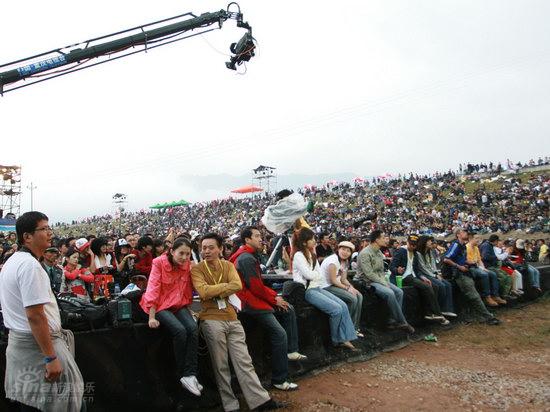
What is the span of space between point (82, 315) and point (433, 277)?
21.1ft

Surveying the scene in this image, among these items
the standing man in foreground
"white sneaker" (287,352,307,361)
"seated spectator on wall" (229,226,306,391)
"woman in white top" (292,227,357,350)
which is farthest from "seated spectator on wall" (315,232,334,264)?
the standing man in foreground

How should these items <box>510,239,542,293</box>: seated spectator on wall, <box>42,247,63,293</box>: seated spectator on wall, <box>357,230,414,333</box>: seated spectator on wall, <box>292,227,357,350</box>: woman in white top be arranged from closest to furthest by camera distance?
1. <box>42,247,63,293</box>: seated spectator on wall
2. <box>292,227,357,350</box>: woman in white top
3. <box>357,230,414,333</box>: seated spectator on wall
4. <box>510,239,542,293</box>: seated spectator on wall

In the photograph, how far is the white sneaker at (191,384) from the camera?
4.17 metres

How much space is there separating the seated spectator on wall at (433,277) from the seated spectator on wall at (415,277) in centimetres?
9

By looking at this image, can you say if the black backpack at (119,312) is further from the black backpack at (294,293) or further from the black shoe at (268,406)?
the black backpack at (294,293)

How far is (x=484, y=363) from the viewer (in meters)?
6.08

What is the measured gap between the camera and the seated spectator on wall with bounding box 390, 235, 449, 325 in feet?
26.1

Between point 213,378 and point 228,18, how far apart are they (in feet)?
29.8

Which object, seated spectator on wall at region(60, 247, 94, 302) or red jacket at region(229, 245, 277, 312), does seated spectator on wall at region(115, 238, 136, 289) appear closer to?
seated spectator on wall at region(60, 247, 94, 302)

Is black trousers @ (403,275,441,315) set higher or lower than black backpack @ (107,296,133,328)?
lower

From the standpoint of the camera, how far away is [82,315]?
158 inches

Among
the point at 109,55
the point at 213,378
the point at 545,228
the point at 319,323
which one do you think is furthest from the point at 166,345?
the point at 545,228

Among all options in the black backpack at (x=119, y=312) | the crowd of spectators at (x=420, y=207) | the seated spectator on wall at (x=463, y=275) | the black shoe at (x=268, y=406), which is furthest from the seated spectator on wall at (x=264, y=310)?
the crowd of spectators at (x=420, y=207)

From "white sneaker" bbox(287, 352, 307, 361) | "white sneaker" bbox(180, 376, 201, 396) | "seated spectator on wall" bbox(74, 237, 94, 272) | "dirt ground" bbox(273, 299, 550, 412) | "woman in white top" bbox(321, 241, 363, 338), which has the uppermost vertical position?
"seated spectator on wall" bbox(74, 237, 94, 272)
